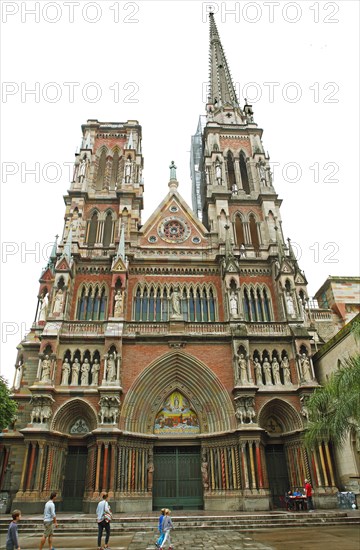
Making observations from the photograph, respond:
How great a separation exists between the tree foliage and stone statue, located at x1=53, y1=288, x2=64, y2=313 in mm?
14611

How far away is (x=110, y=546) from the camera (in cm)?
1053

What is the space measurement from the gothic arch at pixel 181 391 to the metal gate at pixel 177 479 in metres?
1.51

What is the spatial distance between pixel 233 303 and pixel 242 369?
13.4 ft

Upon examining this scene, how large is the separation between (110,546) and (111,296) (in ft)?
47.8

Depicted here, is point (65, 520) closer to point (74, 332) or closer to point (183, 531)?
point (183, 531)

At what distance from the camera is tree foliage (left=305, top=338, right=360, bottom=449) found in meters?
12.3

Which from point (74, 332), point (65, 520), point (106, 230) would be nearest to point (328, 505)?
Result: point (65, 520)

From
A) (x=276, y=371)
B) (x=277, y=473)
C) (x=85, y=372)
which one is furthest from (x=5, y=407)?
(x=277, y=473)

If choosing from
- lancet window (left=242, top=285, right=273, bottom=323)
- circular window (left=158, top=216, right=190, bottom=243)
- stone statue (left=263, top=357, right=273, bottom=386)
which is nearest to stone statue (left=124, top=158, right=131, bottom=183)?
circular window (left=158, top=216, right=190, bottom=243)

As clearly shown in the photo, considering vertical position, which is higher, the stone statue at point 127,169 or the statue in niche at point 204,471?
the stone statue at point 127,169

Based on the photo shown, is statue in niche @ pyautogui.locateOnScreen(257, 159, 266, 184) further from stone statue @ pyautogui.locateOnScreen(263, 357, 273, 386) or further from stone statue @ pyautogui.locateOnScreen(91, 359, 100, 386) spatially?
stone statue @ pyautogui.locateOnScreen(91, 359, 100, 386)

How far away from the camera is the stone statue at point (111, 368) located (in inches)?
810

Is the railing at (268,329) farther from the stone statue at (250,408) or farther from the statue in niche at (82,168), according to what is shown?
the statue in niche at (82,168)

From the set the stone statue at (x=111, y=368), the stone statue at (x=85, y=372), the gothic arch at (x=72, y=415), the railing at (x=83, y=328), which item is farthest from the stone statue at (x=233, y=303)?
the gothic arch at (x=72, y=415)
